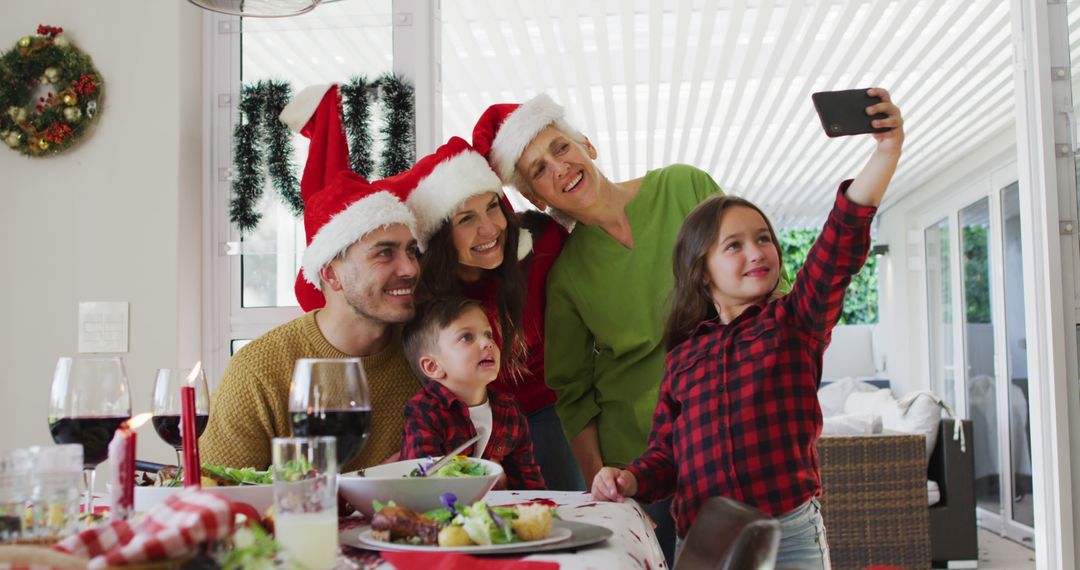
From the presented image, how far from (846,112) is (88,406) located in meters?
1.22

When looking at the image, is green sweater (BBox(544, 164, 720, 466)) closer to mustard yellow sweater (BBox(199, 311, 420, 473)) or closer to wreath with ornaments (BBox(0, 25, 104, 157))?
mustard yellow sweater (BBox(199, 311, 420, 473))

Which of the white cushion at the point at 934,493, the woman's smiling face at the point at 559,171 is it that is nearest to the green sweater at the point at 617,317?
the woman's smiling face at the point at 559,171

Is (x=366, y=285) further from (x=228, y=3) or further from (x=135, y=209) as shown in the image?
(x=135, y=209)

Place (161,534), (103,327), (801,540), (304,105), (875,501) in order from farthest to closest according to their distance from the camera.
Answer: (875,501) → (103,327) → (304,105) → (801,540) → (161,534)

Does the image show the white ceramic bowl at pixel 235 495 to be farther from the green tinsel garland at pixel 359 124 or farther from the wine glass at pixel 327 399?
the green tinsel garland at pixel 359 124

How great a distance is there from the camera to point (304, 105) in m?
2.77

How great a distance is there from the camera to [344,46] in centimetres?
327

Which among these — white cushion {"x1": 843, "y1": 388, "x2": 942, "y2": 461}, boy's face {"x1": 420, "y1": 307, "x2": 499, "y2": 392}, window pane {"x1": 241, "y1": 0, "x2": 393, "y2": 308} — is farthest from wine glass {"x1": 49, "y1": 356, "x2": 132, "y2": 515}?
white cushion {"x1": 843, "y1": 388, "x2": 942, "y2": 461}

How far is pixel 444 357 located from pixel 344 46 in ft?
5.32

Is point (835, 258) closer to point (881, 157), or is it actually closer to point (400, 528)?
point (881, 157)

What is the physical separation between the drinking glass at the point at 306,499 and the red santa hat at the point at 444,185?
4.46 ft

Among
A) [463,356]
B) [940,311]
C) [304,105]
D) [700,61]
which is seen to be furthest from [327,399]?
[940,311]

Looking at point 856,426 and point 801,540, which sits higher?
point 801,540

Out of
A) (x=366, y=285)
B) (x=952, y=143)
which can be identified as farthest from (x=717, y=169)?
(x=366, y=285)
